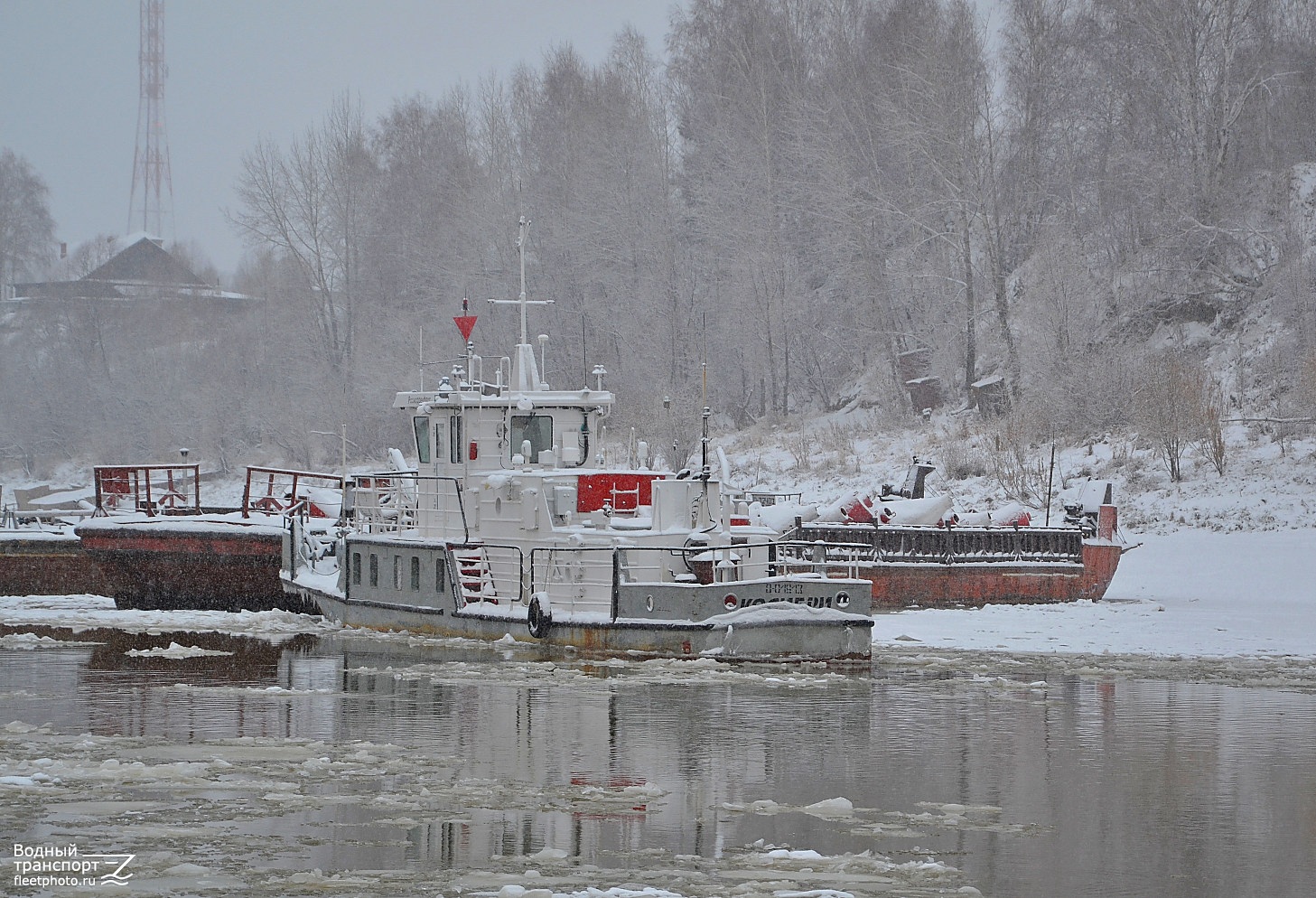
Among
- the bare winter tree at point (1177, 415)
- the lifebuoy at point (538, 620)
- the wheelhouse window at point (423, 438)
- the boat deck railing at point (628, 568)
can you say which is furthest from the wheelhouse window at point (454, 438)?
the bare winter tree at point (1177, 415)

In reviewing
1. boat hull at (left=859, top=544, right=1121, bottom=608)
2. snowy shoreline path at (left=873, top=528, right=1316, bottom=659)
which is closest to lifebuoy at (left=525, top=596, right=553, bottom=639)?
snowy shoreline path at (left=873, top=528, right=1316, bottom=659)

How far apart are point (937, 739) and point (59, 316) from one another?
76.4 meters

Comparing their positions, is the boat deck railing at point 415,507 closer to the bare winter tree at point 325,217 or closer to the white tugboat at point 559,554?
the white tugboat at point 559,554

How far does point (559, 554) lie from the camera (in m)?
21.8

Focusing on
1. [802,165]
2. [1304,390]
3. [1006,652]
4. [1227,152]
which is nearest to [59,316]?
[802,165]

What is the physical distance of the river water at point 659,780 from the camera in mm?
10016

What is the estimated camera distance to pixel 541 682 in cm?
1853

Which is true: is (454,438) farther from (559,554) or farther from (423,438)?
(559,554)

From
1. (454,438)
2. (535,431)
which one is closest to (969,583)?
(535,431)

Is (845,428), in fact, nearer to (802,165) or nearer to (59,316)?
(802,165)

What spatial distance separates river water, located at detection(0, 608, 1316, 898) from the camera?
32.9ft

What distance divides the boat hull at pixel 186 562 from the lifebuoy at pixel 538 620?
815cm

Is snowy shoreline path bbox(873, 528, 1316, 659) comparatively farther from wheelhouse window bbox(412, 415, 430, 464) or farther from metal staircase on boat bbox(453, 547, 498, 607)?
wheelhouse window bbox(412, 415, 430, 464)

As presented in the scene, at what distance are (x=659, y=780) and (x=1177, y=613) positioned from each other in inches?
610
